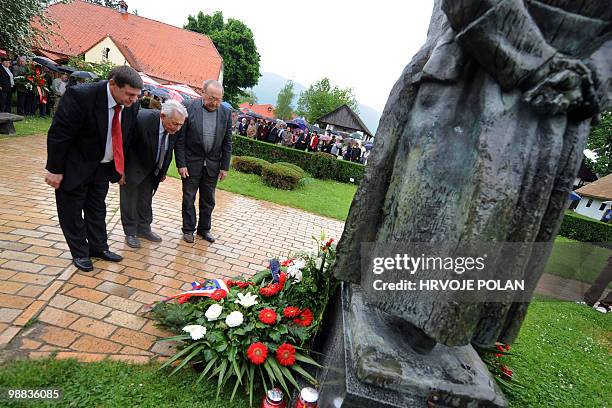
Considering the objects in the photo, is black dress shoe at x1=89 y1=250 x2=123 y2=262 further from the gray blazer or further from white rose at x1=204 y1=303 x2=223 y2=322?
white rose at x1=204 y1=303 x2=223 y2=322

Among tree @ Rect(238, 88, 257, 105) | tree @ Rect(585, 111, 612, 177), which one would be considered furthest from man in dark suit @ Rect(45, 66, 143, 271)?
tree @ Rect(238, 88, 257, 105)

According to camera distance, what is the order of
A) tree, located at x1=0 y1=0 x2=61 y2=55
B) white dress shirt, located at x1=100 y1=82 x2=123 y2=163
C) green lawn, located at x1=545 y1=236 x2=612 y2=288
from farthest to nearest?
tree, located at x1=0 y1=0 x2=61 y2=55
green lawn, located at x1=545 y1=236 x2=612 y2=288
white dress shirt, located at x1=100 y1=82 x2=123 y2=163

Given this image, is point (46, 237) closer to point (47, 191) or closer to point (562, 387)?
point (47, 191)

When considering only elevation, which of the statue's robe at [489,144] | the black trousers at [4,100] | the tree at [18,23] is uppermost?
the tree at [18,23]

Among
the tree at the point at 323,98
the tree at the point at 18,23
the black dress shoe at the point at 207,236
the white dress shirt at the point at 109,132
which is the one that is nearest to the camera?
the white dress shirt at the point at 109,132

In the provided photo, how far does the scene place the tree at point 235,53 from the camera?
1522 inches

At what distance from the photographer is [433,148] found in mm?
1658

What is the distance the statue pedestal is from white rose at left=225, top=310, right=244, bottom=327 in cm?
77

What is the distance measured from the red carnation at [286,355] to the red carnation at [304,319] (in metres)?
0.22

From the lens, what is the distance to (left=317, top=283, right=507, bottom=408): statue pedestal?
1.66 meters

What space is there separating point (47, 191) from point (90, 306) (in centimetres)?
351

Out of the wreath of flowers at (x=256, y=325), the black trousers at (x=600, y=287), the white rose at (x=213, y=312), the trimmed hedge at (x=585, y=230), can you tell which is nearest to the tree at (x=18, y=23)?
the wreath of flowers at (x=256, y=325)

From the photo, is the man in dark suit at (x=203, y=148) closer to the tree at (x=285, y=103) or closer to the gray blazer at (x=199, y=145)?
the gray blazer at (x=199, y=145)

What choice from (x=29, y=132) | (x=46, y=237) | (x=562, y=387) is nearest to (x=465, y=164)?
(x=562, y=387)
